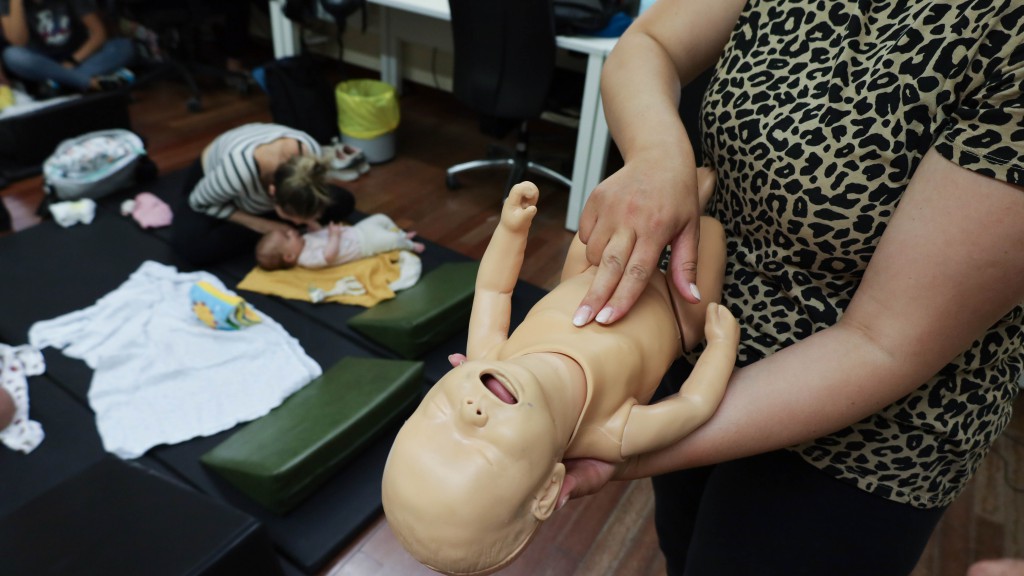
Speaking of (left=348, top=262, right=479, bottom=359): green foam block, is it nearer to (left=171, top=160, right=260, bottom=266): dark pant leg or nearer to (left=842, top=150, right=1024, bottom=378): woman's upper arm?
(left=171, top=160, right=260, bottom=266): dark pant leg

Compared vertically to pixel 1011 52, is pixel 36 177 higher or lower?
lower

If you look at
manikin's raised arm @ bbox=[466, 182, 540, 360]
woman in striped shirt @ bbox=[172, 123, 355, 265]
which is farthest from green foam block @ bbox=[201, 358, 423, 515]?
manikin's raised arm @ bbox=[466, 182, 540, 360]

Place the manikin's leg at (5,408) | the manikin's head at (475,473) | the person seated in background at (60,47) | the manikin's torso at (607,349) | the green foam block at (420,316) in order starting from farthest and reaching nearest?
→ the person seated in background at (60,47), the green foam block at (420,316), the manikin's leg at (5,408), the manikin's torso at (607,349), the manikin's head at (475,473)

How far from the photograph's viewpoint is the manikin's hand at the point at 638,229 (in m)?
0.68

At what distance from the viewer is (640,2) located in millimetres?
2910

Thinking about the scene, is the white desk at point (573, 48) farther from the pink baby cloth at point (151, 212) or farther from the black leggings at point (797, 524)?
the pink baby cloth at point (151, 212)

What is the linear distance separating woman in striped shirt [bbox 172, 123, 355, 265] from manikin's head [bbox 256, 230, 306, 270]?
8 centimetres

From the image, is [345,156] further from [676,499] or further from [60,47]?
[676,499]

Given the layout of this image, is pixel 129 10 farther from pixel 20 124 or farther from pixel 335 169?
pixel 335 169

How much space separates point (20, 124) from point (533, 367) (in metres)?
3.51

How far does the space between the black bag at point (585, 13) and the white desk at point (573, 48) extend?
0.05 meters

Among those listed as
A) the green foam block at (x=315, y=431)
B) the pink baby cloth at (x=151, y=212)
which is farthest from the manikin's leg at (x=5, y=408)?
the pink baby cloth at (x=151, y=212)

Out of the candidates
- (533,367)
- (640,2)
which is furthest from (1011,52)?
(640,2)

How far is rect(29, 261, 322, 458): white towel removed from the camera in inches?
75.9
